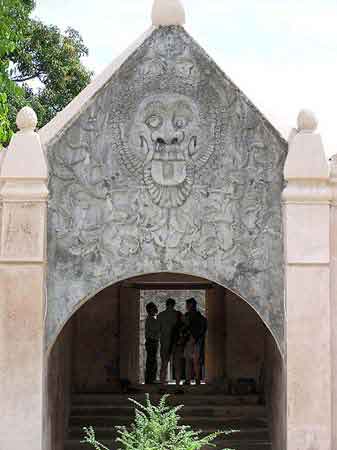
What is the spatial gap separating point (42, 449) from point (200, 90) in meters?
3.92

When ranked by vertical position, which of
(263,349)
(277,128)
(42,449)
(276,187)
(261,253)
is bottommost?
(42,449)

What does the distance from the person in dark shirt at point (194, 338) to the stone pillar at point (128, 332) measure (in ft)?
2.68

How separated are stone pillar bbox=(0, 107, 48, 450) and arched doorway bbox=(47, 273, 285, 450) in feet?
9.06

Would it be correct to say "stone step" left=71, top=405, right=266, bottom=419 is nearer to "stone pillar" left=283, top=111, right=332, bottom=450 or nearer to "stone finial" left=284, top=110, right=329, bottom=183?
"stone pillar" left=283, top=111, right=332, bottom=450

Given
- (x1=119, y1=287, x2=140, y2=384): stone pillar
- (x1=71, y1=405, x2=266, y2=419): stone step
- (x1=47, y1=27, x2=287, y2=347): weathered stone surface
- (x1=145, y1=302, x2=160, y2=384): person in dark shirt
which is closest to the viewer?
(x1=47, y1=27, x2=287, y2=347): weathered stone surface

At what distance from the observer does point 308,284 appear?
991 centimetres

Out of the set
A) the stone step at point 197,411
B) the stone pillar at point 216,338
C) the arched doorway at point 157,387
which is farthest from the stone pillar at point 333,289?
the stone pillar at point 216,338

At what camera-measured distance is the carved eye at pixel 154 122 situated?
1011 centimetres

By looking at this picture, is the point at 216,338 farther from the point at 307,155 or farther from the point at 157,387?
the point at 307,155

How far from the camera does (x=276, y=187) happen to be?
10.1m

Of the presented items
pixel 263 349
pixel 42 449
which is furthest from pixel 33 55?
pixel 42 449

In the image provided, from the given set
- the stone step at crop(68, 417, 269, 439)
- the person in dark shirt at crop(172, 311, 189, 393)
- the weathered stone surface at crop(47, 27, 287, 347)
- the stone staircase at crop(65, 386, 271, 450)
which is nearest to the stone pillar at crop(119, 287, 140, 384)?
the person in dark shirt at crop(172, 311, 189, 393)

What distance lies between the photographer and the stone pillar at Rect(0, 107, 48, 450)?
9.70 meters

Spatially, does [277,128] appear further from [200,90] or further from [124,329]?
[124,329]
